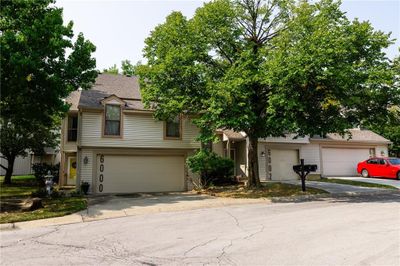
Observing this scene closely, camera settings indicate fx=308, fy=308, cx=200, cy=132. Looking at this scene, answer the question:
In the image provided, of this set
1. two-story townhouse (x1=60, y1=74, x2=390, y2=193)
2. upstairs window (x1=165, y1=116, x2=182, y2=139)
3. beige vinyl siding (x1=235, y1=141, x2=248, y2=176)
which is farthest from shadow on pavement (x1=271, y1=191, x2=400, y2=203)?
beige vinyl siding (x1=235, y1=141, x2=248, y2=176)

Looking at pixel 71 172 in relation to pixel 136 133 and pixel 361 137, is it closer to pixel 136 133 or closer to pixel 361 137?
pixel 136 133

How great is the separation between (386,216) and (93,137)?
570 inches

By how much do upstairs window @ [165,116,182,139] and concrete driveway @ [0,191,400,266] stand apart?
8.98 m

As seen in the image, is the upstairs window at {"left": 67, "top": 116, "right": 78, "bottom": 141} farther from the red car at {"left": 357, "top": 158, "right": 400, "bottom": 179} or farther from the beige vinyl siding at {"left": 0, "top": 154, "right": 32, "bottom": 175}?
the red car at {"left": 357, "top": 158, "right": 400, "bottom": 179}

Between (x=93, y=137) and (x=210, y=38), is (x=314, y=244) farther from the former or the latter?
(x=93, y=137)

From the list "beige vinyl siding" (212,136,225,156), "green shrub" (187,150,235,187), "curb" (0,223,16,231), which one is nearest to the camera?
"curb" (0,223,16,231)

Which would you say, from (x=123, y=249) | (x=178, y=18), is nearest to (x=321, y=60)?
(x=178, y=18)

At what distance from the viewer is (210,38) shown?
50.6 ft

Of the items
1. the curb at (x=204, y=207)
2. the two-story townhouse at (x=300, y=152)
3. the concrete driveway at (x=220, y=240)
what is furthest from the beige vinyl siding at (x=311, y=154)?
the concrete driveway at (x=220, y=240)

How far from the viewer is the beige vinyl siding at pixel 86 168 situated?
1734 cm

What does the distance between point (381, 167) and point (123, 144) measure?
61.6 feet

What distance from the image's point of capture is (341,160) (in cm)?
2523

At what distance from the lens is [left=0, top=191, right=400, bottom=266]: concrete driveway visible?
18.8 feet

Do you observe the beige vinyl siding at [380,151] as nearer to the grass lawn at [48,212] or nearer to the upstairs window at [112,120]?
the upstairs window at [112,120]
